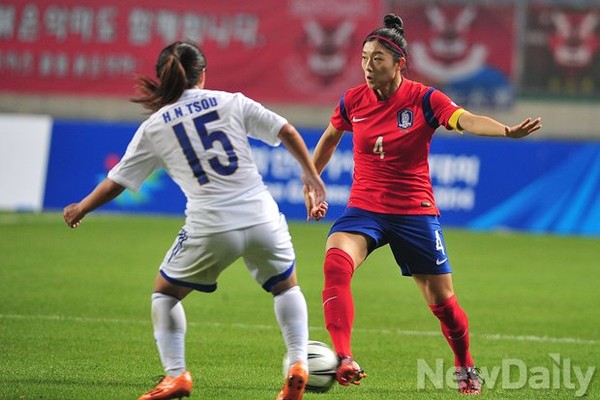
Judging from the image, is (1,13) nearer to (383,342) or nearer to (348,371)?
(383,342)

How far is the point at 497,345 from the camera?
29.3 ft

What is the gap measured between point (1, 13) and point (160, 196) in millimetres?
7650

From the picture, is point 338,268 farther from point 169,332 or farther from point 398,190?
point 169,332

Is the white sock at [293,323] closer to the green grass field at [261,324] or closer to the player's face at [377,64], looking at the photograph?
the green grass field at [261,324]

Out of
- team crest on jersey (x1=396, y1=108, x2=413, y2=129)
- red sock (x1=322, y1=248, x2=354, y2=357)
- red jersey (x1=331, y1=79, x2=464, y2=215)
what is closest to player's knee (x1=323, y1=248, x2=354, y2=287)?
red sock (x1=322, y1=248, x2=354, y2=357)

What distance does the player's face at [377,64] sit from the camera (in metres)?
7.04

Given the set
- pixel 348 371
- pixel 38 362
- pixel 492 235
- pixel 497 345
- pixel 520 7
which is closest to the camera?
pixel 348 371

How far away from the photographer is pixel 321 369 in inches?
253

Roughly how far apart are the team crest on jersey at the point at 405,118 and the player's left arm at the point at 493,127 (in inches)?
13.9

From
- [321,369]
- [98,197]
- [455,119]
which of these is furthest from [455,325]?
[98,197]

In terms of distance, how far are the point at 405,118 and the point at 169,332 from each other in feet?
6.76

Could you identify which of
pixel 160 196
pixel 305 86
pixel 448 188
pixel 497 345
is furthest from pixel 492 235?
pixel 497 345

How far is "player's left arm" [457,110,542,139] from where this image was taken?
6566 millimetres

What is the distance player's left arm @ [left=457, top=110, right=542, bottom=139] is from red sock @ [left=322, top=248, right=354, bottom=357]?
39.3 inches
